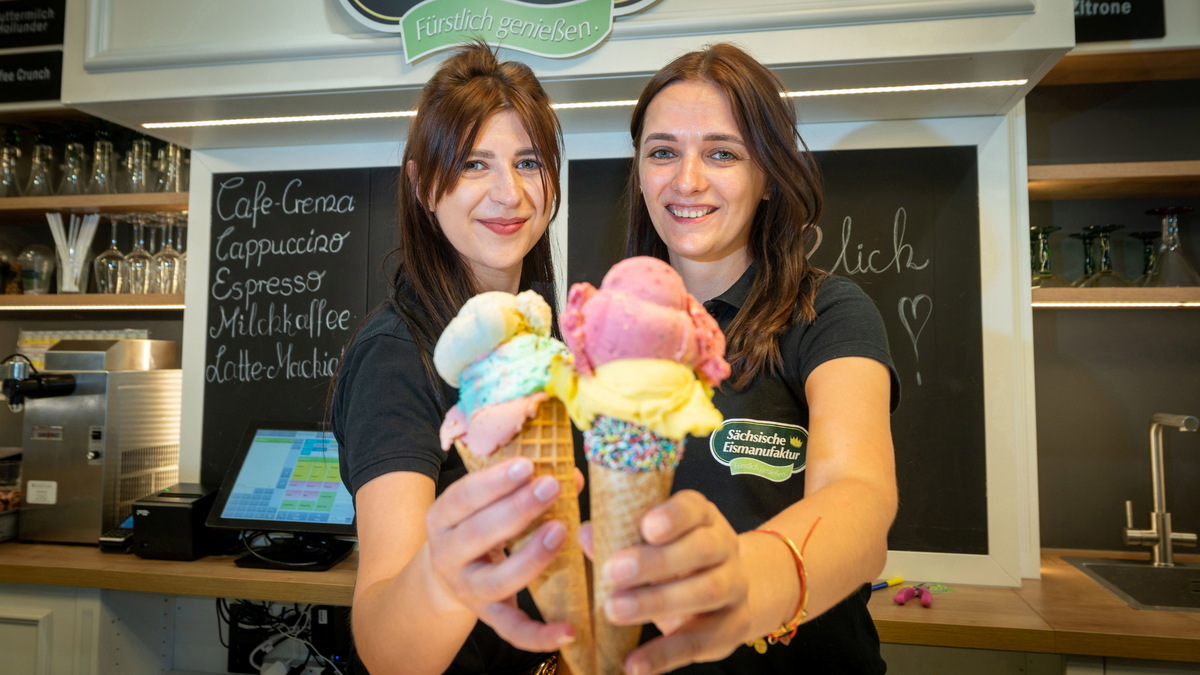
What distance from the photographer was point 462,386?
27.3 inches

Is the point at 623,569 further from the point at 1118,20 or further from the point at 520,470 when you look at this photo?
the point at 1118,20

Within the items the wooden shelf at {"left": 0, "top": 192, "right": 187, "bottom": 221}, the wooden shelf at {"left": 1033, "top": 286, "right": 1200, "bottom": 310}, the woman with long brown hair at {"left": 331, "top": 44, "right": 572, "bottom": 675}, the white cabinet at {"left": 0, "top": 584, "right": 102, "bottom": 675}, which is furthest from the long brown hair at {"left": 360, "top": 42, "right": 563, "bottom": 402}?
the wooden shelf at {"left": 0, "top": 192, "right": 187, "bottom": 221}

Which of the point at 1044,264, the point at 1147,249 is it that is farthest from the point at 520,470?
the point at 1147,249

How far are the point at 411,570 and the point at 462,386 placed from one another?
0.19m

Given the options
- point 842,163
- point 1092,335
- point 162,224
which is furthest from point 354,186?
point 1092,335

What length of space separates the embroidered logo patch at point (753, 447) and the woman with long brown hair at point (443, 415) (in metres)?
0.37

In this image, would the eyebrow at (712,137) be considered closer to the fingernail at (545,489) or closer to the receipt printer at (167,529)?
the fingernail at (545,489)

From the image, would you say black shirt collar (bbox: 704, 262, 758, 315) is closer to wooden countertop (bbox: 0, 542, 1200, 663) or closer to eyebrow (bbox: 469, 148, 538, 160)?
eyebrow (bbox: 469, 148, 538, 160)

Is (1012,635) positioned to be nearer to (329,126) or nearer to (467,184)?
(467,184)

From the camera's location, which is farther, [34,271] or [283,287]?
[34,271]

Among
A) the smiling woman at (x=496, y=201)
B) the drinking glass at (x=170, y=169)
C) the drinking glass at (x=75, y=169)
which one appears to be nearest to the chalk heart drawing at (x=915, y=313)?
the smiling woman at (x=496, y=201)

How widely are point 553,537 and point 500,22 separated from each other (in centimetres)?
174

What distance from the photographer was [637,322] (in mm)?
600

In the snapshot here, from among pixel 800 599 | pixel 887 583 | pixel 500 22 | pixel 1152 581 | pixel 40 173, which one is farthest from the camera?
pixel 40 173
